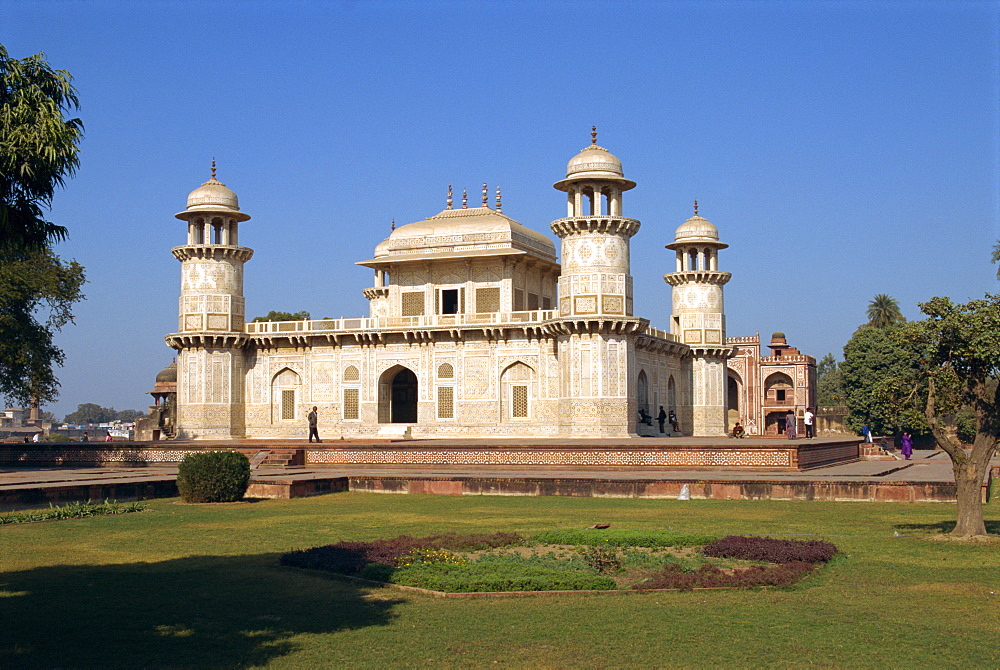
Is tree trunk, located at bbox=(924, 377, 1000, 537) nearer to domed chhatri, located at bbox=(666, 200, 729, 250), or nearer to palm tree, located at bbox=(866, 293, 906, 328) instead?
domed chhatri, located at bbox=(666, 200, 729, 250)

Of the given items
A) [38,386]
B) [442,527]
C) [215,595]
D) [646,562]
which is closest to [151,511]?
[442,527]

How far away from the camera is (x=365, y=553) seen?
40.4 feet

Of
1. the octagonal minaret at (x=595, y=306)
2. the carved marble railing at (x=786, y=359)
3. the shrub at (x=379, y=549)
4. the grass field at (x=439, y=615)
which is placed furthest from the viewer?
the carved marble railing at (x=786, y=359)

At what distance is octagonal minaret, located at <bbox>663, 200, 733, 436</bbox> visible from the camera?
4509 centimetres

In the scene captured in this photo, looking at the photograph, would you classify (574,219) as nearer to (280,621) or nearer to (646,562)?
(646,562)

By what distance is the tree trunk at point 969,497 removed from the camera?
13.6m

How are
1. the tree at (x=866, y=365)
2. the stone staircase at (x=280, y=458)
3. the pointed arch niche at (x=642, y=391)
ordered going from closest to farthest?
the stone staircase at (x=280, y=458), the pointed arch niche at (x=642, y=391), the tree at (x=866, y=365)

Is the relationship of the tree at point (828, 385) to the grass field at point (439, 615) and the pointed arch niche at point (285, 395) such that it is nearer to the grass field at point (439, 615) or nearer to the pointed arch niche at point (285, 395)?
the pointed arch niche at point (285, 395)

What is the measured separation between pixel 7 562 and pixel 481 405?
94.0ft

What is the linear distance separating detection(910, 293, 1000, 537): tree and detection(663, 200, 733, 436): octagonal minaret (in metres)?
30.9

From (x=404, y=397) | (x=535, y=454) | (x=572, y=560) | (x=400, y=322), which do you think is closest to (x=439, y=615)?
(x=572, y=560)

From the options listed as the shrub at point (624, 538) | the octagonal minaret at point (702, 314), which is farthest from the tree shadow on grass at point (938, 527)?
the octagonal minaret at point (702, 314)

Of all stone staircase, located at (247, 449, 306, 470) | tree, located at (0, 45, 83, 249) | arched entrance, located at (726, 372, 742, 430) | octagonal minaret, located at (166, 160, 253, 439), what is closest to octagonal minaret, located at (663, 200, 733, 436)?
octagonal minaret, located at (166, 160, 253, 439)

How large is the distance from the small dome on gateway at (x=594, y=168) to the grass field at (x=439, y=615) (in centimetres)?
2381
